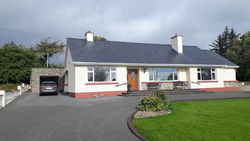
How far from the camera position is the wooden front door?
17172 millimetres

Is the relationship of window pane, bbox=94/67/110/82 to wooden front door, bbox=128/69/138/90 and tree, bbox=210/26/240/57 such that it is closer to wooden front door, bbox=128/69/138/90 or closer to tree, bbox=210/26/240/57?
wooden front door, bbox=128/69/138/90

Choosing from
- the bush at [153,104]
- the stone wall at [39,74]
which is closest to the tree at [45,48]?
the stone wall at [39,74]

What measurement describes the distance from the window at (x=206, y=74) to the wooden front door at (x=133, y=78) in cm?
725

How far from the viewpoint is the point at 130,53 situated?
18.5m

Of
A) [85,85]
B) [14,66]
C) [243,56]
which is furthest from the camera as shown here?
[243,56]

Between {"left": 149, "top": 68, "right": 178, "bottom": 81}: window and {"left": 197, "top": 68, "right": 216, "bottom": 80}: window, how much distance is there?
9.16 ft

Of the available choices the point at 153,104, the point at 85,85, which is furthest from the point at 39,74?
the point at 153,104

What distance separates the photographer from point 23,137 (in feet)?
16.3

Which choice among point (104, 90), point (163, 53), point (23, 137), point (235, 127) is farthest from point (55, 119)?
point (163, 53)

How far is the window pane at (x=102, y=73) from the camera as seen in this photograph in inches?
605

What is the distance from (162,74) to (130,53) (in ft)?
13.5

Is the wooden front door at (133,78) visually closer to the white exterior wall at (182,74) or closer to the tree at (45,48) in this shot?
the white exterior wall at (182,74)

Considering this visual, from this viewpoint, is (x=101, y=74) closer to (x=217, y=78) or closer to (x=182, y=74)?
(x=182, y=74)

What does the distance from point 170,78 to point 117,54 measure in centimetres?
625
